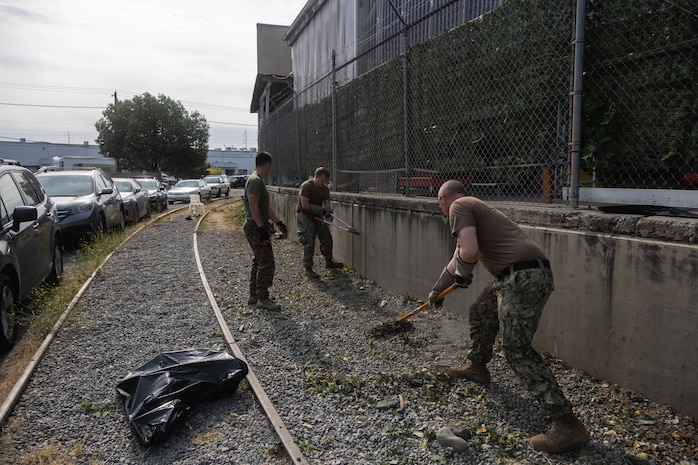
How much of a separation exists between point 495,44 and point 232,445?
14.4ft

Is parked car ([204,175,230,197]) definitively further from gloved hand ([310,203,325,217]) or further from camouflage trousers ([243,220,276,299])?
camouflage trousers ([243,220,276,299])

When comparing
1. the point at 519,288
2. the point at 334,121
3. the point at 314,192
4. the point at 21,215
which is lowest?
the point at 519,288

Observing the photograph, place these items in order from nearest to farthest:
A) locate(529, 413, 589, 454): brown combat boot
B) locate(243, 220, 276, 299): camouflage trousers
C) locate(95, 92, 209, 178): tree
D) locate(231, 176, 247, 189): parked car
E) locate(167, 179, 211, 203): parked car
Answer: locate(529, 413, 589, 454): brown combat boot
locate(243, 220, 276, 299): camouflage trousers
locate(167, 179, 211, 203): parked car
locate(95, 92, 209, 178): tree
locate(231, 176, 247, 189): parked car

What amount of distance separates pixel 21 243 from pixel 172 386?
3.03 metres

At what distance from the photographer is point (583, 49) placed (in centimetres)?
395

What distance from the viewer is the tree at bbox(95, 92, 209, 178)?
42.1 meters

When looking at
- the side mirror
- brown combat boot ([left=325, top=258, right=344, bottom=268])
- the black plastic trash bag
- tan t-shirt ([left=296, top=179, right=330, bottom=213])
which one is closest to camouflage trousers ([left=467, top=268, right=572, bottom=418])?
the black plastic trash bag

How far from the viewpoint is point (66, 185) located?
35.8 feet

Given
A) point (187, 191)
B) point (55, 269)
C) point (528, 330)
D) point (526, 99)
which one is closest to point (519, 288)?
point (528, 330)

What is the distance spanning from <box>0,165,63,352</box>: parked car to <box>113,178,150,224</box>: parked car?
8499 mm

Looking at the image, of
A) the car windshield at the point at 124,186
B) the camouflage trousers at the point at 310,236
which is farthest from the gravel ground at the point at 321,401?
the car windshield at the point at 124,186

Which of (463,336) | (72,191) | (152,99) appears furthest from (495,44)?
(152,99)

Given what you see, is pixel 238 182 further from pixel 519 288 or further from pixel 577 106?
pixel 519 288

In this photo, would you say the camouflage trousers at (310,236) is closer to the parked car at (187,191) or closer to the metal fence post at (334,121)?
the metal fence post at (334,121)
